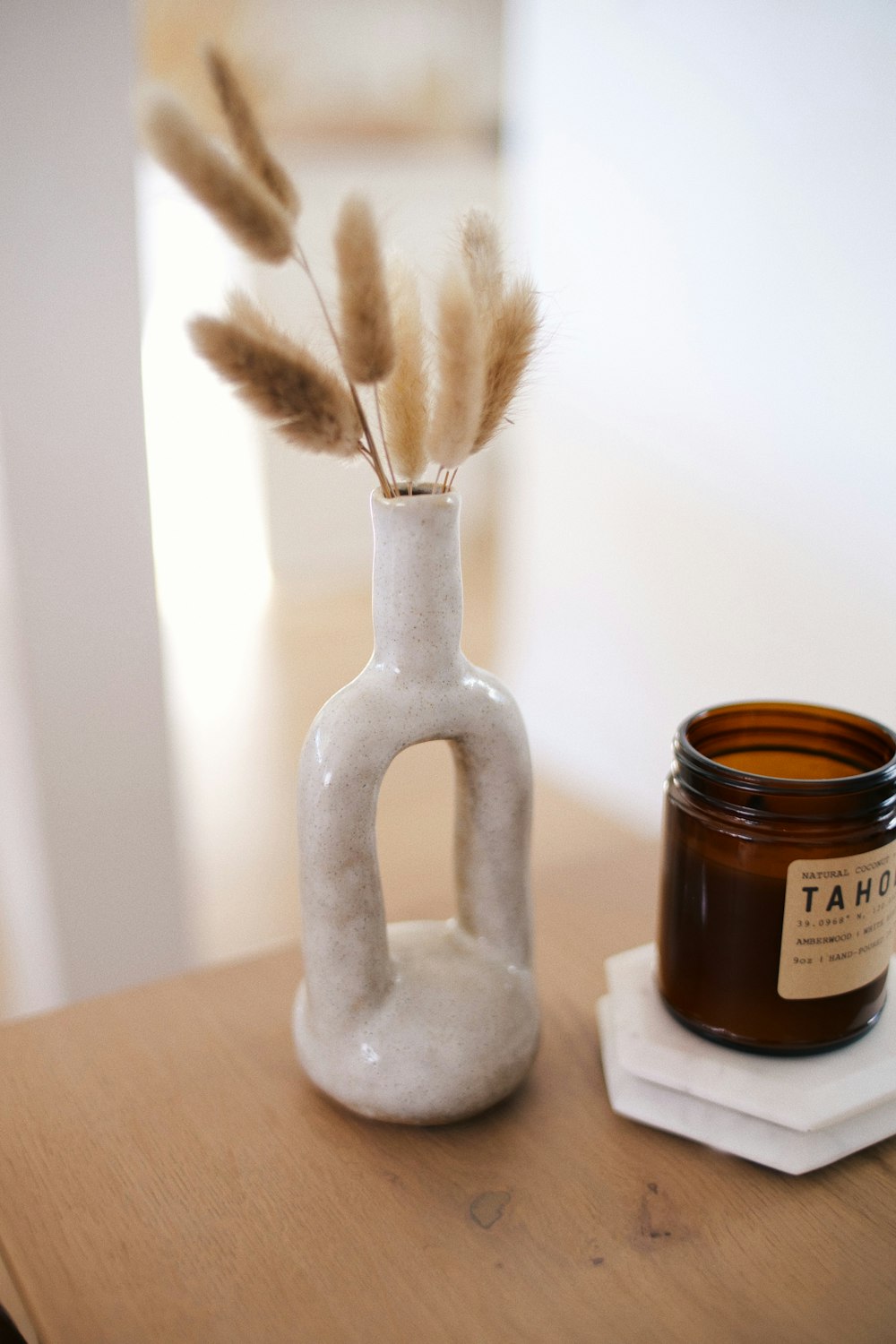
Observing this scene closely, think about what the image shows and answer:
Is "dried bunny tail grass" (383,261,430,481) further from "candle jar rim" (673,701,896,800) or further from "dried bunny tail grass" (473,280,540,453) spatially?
"candle jar rim" (673,701,896,800)

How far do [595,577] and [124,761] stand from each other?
756mm

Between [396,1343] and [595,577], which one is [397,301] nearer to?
[396,1343]

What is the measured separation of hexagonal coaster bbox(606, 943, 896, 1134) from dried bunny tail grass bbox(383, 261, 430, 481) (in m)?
0.28

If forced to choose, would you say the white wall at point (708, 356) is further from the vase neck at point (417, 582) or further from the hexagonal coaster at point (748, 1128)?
the hexagonal coaster at point (748, 1128)

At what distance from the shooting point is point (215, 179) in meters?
0.39

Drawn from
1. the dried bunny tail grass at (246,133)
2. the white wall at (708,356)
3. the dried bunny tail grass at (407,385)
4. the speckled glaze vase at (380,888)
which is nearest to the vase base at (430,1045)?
the speckled glaze vase at (380,888)

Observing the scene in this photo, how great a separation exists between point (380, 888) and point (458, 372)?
0.22 m

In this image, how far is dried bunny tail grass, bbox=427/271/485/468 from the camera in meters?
0.41

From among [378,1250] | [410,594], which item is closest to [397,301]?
[410,594]

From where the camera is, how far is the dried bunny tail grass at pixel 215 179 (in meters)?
0.38

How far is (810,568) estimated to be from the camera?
113 cm

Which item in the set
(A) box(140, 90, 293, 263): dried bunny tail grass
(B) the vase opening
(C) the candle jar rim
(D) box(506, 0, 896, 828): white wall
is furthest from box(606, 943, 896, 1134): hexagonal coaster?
(D) box(506, 0, 896, 828): white wall

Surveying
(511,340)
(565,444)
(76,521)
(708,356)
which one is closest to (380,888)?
(511,340)

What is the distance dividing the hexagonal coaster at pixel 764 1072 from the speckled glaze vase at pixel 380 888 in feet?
0.17
